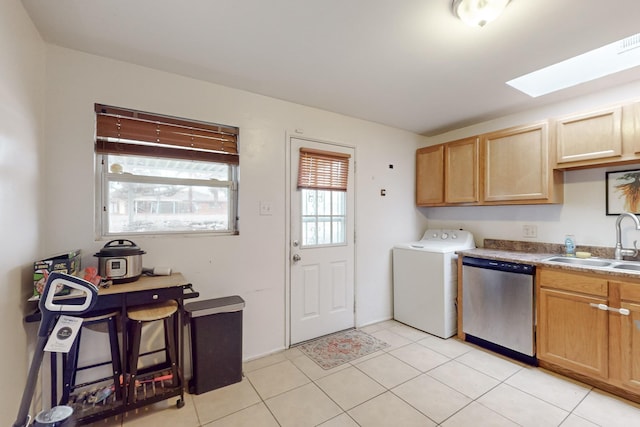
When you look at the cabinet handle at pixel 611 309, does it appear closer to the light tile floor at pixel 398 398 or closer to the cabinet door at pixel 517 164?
the light tile floor at pixel 398 398

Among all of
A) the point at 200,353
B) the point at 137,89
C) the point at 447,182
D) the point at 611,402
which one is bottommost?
the point at 611,402

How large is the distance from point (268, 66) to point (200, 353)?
222 cm

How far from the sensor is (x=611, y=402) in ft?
6.43

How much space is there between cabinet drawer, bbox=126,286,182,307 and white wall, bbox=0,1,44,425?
1.73ft

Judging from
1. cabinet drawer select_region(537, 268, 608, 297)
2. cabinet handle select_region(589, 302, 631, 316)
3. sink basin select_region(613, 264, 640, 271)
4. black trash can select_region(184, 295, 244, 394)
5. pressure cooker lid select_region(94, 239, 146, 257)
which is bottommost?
black trash can select_region(184, 295, 244, 394)

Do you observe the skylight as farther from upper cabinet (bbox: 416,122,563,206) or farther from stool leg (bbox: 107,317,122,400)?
stool leg (bbox: 107,317,122,400)

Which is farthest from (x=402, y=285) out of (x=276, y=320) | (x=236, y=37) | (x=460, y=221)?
(x=236, y=37)

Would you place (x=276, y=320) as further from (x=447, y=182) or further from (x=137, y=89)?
(x=447, y=182)

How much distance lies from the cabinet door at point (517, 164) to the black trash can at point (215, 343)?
2.80m

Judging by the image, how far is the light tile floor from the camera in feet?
5.89

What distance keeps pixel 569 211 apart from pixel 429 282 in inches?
58.7

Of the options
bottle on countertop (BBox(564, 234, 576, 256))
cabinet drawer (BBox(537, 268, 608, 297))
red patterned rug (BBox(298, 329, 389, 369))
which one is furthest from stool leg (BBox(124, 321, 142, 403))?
bottle on countertop (BBox(564, 234, 576, 256))

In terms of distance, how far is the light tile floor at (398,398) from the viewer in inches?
70.6

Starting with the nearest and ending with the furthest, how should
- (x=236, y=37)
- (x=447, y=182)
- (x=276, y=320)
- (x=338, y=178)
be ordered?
1. (x=236, y=37)
2. (x=276, y=320)
3. (x=338, y=178)
4. (x=447, y=182)
